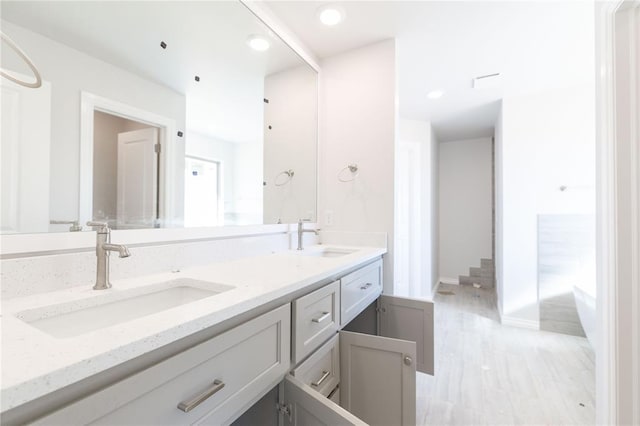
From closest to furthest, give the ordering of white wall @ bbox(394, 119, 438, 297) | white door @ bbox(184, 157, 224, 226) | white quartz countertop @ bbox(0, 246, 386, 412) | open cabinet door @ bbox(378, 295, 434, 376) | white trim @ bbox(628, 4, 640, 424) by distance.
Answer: white quartz countertop @ bbox(0, 246, 386, 412) → white trim @ bbox(628, 4, 640, 424) → white door @ bbox(184, 157, 224, 226) → open cabinet door @ bbox(378, 295, 434, 376) → white wall @ bbox(394, 119, 438, 297)

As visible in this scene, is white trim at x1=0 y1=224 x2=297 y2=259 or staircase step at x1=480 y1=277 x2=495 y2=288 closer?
white trim at x1=0 y1=224 x2=297 y2=259

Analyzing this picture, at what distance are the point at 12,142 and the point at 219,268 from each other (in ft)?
2.40

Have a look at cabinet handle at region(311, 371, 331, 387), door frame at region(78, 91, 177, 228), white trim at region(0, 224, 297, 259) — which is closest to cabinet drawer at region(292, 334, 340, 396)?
cabinet handle at region(311, 371, 331, 387)

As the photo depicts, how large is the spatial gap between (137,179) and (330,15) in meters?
1.50

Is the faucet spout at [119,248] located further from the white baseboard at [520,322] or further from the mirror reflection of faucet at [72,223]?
the white baseboard at [520,322]

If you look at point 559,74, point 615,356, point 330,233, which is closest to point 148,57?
point 330,233

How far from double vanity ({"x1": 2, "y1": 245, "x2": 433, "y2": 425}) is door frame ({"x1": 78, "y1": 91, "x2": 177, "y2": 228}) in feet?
0.89

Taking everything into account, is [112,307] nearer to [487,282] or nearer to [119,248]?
[119,248]

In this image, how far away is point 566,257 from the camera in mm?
2752

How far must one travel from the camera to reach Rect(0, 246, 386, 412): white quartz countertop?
1.31 feet

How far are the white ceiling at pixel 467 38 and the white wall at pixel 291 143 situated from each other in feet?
1.11

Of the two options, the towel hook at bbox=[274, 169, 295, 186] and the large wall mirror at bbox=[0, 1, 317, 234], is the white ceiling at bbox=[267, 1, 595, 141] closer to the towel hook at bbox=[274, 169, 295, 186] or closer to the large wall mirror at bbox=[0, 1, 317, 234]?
the large wall mirror at bbox=[0, 1, 317, 234]

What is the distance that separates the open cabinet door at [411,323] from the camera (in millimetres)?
1559

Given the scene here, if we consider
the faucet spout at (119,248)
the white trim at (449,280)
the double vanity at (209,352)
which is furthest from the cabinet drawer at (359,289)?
the white trim at (449,280)
